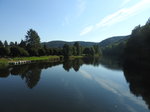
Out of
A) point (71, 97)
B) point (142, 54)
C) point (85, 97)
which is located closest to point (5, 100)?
point (71, 97)

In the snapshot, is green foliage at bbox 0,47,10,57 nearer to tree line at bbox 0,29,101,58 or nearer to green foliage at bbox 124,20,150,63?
tree line at bbox 0,29,101,58

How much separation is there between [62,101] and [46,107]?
2151 millimetres

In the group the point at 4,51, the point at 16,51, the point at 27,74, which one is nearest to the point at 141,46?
the point at 27,74

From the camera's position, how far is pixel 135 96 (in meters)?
17.1

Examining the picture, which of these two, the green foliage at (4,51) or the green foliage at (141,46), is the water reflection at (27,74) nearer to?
the green foliage at (4,51)

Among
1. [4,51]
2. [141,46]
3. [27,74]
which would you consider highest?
[141,46]

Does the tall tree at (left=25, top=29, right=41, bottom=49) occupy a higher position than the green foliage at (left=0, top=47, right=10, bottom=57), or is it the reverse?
the tall tree at (left=25, top=29, right=41, bottom=49)

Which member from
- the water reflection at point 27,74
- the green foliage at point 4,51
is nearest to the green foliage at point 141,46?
the water reflection at point 27,74

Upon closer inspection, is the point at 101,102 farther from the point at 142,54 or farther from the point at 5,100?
the point at 142,54

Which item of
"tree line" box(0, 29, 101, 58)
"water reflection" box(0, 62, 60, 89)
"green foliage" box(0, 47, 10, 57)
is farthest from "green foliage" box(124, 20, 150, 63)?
"green foliage" box(0, 47, 10, 57)

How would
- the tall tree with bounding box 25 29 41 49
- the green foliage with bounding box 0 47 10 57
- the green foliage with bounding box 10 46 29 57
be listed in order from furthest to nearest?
the tall tree with bounding box 25 29 41 49 < the green foliage with bounding box 10 46 29 57 < the green foliage with bounding box 0 47 10 57

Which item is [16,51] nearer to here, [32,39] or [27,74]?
[32,39]

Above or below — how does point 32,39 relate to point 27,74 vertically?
above

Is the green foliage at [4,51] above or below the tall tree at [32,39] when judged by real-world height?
below
